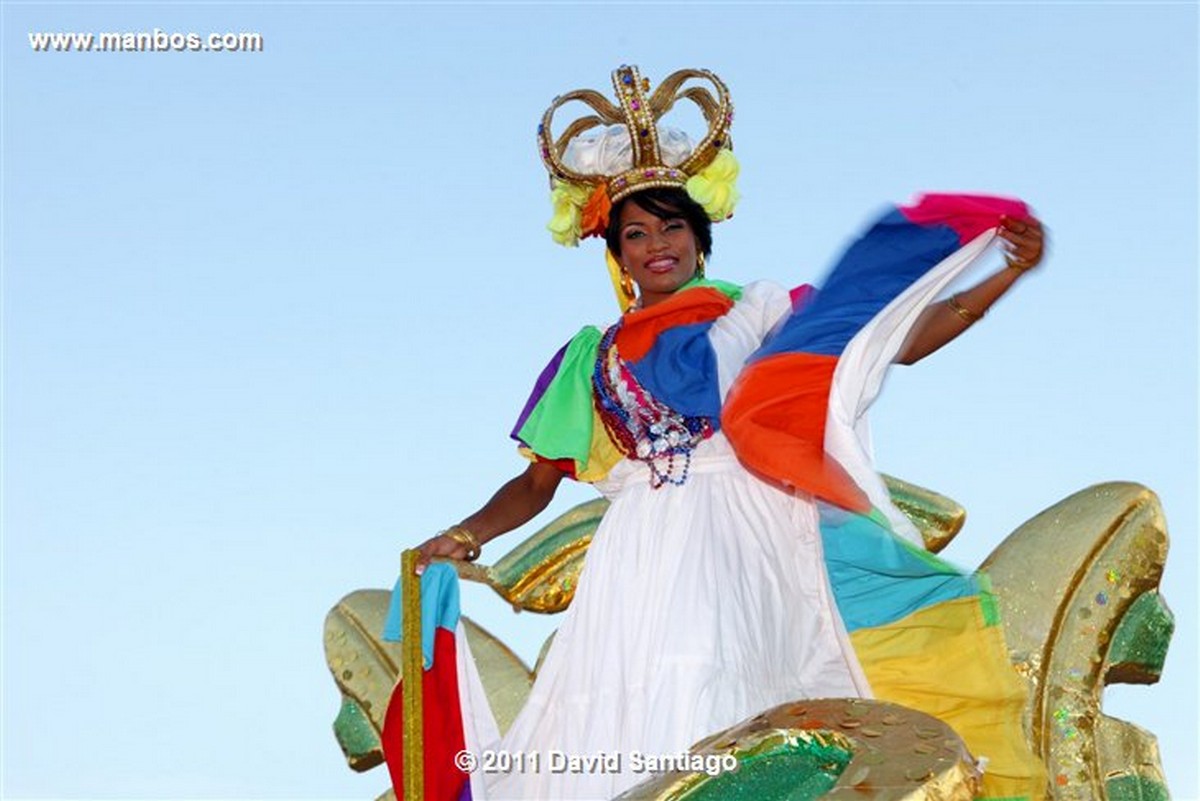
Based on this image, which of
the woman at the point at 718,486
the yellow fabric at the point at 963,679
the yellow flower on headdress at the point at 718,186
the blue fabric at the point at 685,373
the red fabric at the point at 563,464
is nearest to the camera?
the yellow fabric at the point at 963,679

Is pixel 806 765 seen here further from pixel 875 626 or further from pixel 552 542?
pixel 552 542

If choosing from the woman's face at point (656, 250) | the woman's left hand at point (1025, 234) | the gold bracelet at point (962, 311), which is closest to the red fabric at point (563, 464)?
the woman's face at point (656, 250)

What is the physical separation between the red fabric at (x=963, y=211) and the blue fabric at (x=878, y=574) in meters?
0.71

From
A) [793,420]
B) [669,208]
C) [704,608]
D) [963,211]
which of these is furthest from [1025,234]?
[704,608]

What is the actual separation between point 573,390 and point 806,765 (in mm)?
1814

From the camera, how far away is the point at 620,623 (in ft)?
19.2

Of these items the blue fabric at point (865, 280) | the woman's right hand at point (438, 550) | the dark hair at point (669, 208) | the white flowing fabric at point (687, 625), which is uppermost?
the dark hair at point (669, 208)

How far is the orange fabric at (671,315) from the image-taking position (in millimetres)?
6082

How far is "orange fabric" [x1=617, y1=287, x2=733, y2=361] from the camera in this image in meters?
6.08

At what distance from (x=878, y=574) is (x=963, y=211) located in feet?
2.97

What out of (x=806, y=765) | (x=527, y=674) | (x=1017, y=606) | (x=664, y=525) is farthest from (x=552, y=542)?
(x=806, y=765)

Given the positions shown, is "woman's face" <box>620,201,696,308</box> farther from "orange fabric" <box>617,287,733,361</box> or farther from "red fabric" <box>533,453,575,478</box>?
"red fabric" <box>533,453,575,478</box>

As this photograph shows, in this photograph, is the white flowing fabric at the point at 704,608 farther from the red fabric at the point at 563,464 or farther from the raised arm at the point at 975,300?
the red fabric at the point at 563,464

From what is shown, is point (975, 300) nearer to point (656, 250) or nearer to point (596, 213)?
point (656, 250)
